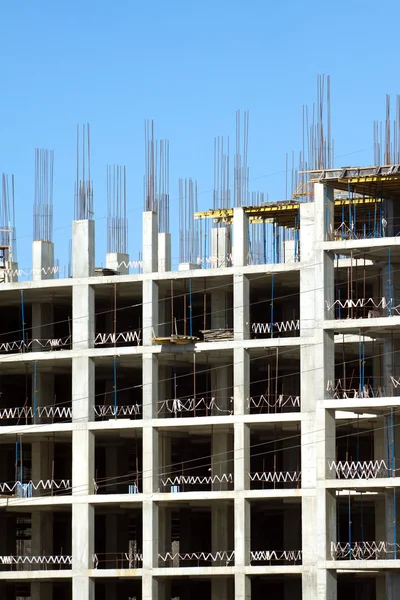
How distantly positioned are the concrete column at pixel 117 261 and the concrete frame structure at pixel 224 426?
0.05 metres

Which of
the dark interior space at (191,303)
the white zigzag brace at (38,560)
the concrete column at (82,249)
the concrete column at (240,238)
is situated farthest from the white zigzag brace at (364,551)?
the concrete column at (82,249)

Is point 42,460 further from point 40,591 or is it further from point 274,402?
point 274,402

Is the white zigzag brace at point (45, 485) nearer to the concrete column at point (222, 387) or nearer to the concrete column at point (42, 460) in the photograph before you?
the concrete column at point (42, 460)

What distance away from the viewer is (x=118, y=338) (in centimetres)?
6200

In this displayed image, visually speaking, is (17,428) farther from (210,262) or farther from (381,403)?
(381,403)

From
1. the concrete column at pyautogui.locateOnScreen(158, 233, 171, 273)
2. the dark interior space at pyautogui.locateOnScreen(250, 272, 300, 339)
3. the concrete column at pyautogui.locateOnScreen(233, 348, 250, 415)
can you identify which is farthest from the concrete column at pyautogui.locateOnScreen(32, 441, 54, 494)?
the dark interior space at pyautogui.locateOnScreen(250, 272, 300, 339)

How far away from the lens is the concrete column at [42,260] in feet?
205

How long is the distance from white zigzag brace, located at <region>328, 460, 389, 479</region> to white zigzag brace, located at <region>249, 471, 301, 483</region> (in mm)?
1961

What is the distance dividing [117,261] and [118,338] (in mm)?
3524

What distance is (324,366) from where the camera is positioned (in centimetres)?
5625

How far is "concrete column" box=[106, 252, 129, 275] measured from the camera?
63.8 meters

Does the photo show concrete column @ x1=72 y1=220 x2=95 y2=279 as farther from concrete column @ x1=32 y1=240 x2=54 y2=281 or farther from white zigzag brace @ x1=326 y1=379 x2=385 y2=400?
white zigzag brace @ x1=326 y1=379 x2=385 y2=400

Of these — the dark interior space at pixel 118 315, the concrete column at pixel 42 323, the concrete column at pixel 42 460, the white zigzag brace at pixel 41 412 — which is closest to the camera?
the dark interior space at pixel 118 315

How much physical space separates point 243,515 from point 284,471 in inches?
217
